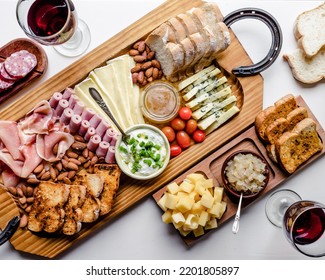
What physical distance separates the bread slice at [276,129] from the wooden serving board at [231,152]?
3.1 inches

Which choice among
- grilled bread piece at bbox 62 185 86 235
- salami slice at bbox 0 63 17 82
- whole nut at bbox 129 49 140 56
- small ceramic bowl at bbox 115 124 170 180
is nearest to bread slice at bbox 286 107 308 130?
small ceramic bowl at bbox 115 124 170 180

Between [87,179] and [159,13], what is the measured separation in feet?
3.28

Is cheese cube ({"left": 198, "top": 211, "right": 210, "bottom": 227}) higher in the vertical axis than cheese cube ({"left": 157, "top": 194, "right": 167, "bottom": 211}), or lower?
lower

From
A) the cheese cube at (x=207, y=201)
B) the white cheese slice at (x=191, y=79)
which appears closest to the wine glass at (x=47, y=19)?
the white cheese slice at (x=191, y=79)

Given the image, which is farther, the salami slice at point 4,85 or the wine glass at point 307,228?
the salami slice at point 4,85

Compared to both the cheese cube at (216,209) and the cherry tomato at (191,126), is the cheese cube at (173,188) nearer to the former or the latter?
the cheese cube at (216,209)

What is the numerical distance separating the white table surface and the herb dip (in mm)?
233

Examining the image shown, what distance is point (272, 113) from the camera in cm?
301

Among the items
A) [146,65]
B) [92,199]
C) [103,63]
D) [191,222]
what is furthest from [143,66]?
[191,222]

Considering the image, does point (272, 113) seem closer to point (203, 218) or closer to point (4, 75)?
point (203, 218)

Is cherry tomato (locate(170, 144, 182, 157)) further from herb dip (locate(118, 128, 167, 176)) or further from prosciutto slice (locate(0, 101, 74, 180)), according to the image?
prosciutto slice (locate(0, 101, 74, 180))

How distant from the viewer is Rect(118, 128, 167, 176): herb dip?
294 centimetres

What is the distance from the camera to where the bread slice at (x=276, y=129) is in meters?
2.98

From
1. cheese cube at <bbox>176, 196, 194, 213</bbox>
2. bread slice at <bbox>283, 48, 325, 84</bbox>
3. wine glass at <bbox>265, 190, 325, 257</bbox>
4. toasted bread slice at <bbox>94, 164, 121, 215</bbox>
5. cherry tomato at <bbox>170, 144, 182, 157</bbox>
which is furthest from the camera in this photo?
bread slice at <bbox>283, 48, 325, 84</bbox>
